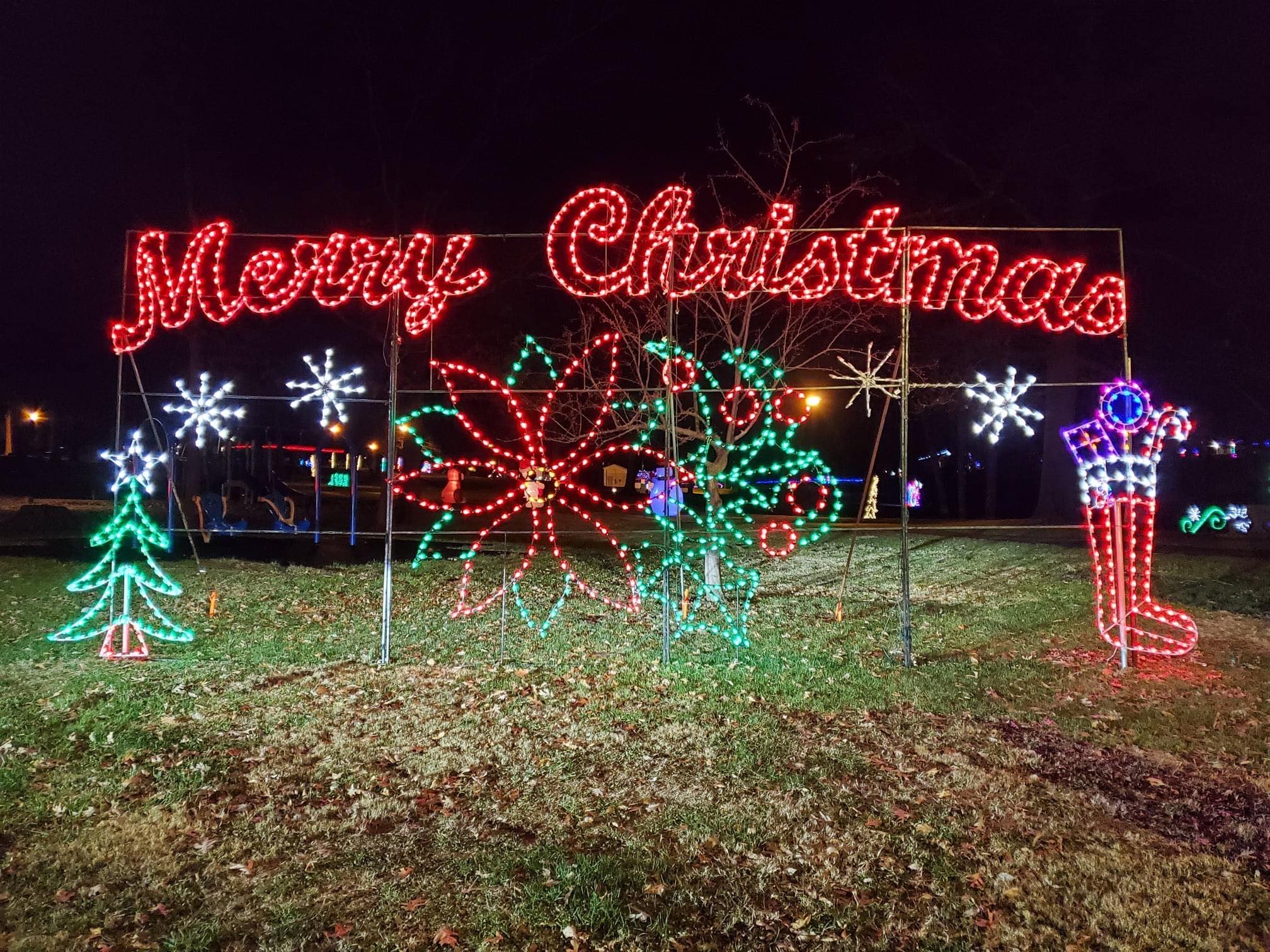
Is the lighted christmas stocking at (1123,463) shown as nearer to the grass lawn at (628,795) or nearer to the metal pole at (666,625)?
the grass lawn at (628,795)

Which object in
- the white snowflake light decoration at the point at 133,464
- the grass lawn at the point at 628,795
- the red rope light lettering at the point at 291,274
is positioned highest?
the red rope light lettering at the point at 291,274

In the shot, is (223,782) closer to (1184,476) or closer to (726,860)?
(726,860)

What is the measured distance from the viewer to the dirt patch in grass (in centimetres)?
402

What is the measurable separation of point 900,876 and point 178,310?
765 centimetres

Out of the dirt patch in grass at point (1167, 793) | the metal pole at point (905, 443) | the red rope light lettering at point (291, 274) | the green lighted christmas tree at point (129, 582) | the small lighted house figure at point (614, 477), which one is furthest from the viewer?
the small lighted house figure at point (614, 477)

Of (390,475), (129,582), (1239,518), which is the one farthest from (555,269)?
(1239,518)

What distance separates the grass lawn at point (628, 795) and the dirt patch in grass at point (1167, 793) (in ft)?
0.07

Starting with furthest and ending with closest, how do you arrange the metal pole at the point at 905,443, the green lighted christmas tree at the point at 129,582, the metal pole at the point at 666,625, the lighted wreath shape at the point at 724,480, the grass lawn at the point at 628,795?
1. the lighted wreath shape at the point at 724,480
2. the green lighted christmas tree at the point at 129,582
3. the metal pole at the point at 666,625
4. the metal pole at the point at 905,443
5. the grass lawn at the point at 628,795

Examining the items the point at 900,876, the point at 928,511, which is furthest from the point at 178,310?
the point at 928,511

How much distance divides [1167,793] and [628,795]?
A: 2.90 m

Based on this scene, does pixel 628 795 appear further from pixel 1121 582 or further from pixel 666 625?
pixel 1121 582

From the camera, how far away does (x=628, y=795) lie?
4.50 metres

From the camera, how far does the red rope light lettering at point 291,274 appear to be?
7484 millimetres

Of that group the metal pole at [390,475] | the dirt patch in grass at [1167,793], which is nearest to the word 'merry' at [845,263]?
the metal pole at [390,475]
